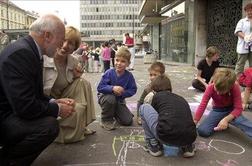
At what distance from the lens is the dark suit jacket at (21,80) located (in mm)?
3152

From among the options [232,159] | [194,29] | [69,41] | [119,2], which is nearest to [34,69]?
[69,41]

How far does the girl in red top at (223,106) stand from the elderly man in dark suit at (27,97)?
7.23 ft

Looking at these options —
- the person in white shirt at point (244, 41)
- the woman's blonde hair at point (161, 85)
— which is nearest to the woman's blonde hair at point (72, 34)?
the woman's blonde hair at point (161, 85)

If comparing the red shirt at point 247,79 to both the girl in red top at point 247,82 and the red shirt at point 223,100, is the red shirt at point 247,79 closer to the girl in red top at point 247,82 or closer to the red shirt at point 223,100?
the girl in red top at point 247,82

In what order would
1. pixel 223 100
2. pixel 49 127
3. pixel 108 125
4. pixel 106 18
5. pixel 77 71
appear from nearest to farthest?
pixel 49 127 < pixel 77 71 < pixel 223 100 < pixel 108 125 < pixel 106 18

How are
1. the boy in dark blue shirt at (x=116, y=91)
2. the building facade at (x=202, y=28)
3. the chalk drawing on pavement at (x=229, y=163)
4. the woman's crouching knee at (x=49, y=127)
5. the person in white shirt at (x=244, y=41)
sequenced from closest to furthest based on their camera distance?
the woman's crouching knee at (x=49, y=127)
the chalk drawing on pavement at (x=229, y=163)
the boy in dark blue shirt at (x=116, y=91)
the person in white shirt at (x=244, y=41)
the building facade at (x=202, y=28)

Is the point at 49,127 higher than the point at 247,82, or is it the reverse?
the point at 247,82

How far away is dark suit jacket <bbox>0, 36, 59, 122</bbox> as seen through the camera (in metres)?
3.15

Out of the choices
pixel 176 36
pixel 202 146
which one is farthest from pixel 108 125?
pixel 176 36

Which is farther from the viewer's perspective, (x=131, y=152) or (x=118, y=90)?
(x=118, y=90)

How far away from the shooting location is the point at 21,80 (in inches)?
125

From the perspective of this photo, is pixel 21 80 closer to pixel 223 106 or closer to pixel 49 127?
pixel 49 127

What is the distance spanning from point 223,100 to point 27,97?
284cm

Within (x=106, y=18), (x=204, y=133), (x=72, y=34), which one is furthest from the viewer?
(x=106, y=18)
